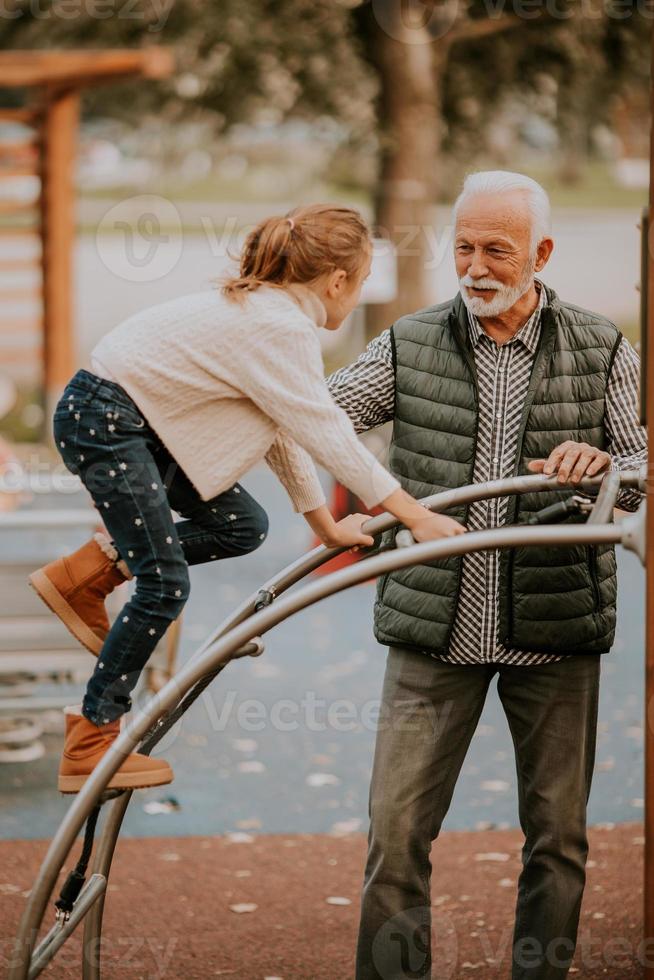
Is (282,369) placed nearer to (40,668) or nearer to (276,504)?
(40,668)

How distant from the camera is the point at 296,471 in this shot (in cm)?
303

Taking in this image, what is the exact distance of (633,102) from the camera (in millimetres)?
16938

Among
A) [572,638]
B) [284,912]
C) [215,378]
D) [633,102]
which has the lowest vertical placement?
[284,912]

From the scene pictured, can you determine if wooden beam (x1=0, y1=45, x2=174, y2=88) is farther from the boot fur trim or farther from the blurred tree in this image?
the boot fur trim

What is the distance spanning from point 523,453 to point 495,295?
0.35 meters

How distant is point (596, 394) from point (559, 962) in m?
1.25

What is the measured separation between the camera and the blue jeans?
9.37ft

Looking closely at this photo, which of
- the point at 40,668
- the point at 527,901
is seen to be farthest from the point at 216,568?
the point at 527,901

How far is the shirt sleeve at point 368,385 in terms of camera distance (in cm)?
326

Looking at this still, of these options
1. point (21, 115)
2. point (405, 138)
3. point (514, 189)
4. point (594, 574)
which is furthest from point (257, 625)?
point (405, 138)

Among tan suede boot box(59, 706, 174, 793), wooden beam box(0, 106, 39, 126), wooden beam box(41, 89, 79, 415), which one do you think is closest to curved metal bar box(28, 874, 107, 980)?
tan suede boot box(59, 706, 174, 793)

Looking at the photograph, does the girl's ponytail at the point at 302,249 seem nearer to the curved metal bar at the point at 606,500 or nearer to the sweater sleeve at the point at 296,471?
the sweater sleeve at the point at 296,471

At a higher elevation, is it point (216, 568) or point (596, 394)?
point (596, 394)

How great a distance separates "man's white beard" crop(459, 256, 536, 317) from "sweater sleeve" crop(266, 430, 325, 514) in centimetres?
48
